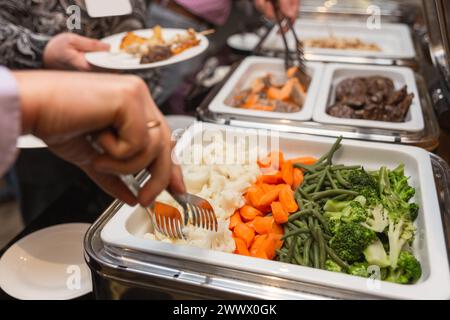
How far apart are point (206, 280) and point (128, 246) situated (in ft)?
0.85

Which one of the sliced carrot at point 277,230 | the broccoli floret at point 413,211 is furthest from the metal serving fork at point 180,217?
the broccoli floret at point 413,211

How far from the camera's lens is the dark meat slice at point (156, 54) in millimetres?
1962

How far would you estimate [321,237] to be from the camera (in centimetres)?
130

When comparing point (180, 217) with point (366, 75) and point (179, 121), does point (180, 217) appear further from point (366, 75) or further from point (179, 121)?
point (366, 75)

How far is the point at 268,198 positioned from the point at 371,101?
0.98 meters

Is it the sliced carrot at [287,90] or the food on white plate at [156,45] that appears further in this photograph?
the sliced carrot at [287,90]

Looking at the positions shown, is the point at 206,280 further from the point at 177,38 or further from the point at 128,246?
A: the point at 177,38

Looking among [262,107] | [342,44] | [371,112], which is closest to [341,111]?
[371,112]

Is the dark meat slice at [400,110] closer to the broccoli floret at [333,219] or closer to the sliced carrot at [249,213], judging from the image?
the broccoli floret at [333,219]

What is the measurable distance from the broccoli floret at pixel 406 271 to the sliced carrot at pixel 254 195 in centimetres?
48

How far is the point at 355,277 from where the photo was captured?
1117 mm

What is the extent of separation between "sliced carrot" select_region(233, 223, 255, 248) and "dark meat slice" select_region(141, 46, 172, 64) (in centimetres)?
98

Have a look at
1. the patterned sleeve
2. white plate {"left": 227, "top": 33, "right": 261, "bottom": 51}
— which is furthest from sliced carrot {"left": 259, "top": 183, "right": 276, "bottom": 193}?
white plate {"left": 227, "top": 33, "right": 261, "bottom": 51}

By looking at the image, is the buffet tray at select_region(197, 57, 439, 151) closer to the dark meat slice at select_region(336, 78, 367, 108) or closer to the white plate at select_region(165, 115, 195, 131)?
the white plate at select_region(165, 115, 195, 131)
